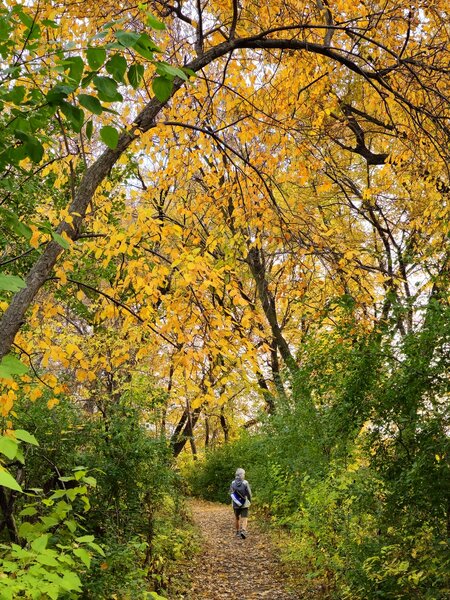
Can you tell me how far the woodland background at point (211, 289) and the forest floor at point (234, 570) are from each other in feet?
1.43

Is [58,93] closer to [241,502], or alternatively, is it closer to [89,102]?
[89,102]

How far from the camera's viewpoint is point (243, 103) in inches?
204

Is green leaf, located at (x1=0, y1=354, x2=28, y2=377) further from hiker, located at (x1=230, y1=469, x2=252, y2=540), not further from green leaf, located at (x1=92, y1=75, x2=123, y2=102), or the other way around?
hiker, located at (x1=230, y1=469, x2=252, y2=540)

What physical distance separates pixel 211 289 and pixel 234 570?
658cm

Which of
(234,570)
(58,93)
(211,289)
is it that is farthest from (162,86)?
(234,570)

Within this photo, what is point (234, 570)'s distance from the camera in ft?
28.6

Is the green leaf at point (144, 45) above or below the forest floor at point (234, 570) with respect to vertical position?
above

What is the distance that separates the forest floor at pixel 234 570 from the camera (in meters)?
7.21

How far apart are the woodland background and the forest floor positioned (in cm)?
43

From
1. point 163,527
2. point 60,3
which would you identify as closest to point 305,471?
point 163,527

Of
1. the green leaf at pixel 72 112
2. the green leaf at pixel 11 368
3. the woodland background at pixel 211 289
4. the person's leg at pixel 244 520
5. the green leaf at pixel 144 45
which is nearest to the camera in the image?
Answer: the green leaf at pixel 11 368

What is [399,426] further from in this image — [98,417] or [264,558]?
[264,558]

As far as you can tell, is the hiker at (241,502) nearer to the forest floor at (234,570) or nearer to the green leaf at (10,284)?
the forest floor at (234,570)

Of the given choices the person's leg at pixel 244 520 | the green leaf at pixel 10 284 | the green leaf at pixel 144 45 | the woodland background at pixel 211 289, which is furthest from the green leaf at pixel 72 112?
the person's leg at pixel 244 520
